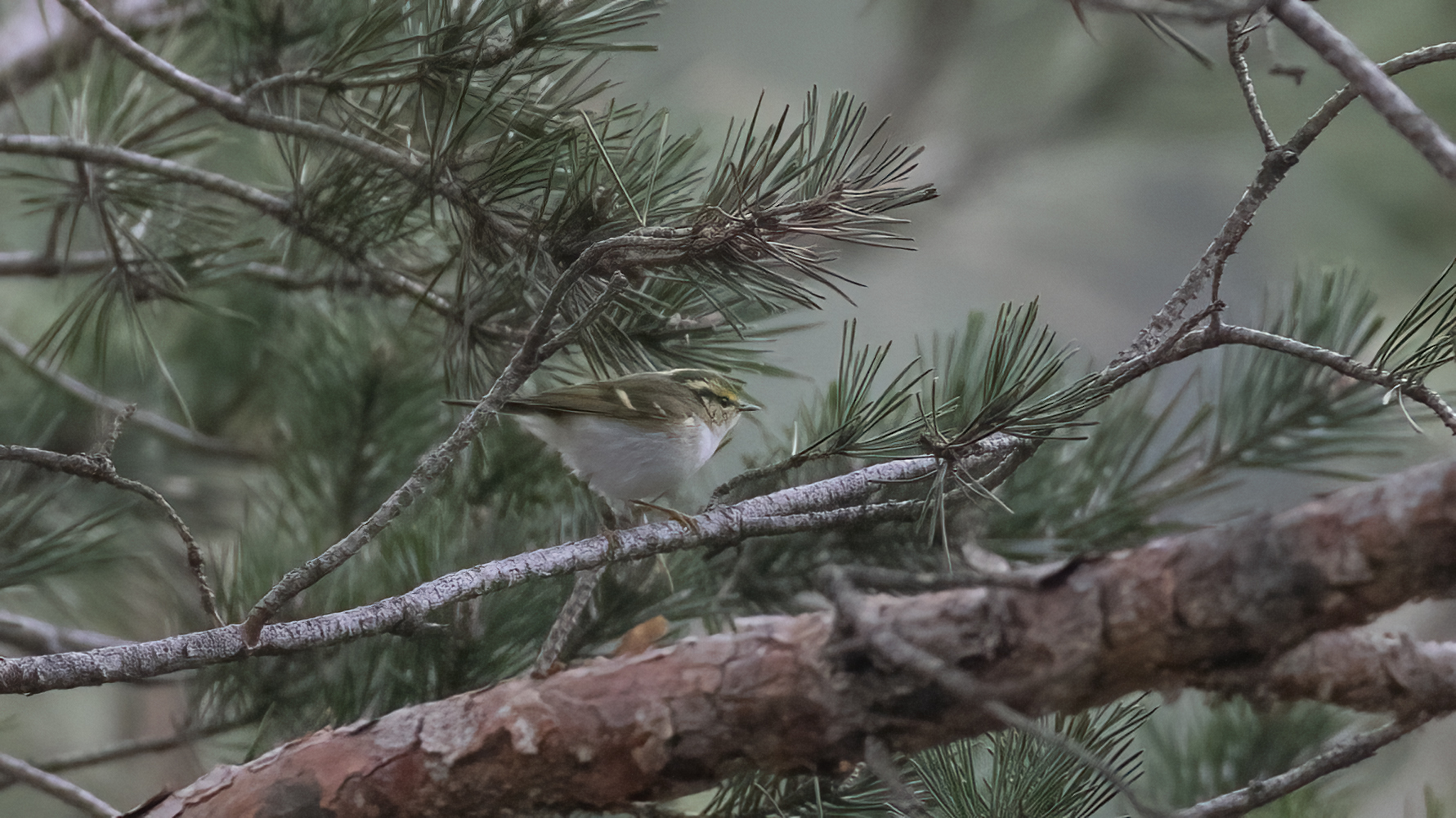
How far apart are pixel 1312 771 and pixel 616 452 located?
1.98ft

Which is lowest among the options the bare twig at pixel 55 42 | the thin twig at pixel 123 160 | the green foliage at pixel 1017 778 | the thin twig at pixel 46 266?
the green foliage at pixel 1017 778

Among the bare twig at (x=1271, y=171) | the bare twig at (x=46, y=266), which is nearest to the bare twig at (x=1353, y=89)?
the bare twig at (x=1271, y=171)

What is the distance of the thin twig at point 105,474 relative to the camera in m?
0.51

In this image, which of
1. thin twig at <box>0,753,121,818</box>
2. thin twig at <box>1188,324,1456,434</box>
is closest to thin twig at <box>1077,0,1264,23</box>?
thin twig at <box>1188,324,1456,434</box>

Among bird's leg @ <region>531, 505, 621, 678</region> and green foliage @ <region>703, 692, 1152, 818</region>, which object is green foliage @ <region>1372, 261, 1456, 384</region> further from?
bird's leg @ <region>531, 505, 621, 678</region>

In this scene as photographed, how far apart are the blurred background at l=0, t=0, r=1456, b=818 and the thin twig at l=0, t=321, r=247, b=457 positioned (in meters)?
0.22

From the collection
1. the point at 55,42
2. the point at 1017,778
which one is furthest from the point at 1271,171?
the point at 55,42

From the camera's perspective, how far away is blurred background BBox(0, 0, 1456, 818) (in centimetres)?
213

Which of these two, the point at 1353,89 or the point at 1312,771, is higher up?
the point at 1353,89

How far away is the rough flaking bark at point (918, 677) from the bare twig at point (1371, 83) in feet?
0.38

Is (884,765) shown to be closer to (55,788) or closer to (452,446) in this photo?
(452,446)

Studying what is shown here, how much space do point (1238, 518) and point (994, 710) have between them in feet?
0.35

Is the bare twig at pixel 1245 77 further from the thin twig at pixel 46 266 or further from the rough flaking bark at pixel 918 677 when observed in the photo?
the thin twig at pixel 46 266

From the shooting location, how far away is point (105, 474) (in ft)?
1.74
